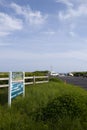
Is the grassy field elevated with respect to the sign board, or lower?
lower

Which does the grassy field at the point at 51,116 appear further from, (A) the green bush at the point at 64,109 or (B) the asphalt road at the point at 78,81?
(B) the asphalt road at the point at 78,81

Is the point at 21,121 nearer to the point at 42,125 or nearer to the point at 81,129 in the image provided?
the point at 42,125

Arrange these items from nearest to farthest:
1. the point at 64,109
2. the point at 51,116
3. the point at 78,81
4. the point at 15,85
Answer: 1. the point at 51,116
2. the point at 64,109
3. the point at 15,85
4. the point at 78,81

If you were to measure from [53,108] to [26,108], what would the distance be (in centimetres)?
211

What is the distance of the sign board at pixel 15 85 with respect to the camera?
16250mm

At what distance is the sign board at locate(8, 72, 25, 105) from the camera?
16.2 metres

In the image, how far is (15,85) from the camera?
17500 mm

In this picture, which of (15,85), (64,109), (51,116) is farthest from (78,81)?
(51,116)

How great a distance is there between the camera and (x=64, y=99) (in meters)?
13.0

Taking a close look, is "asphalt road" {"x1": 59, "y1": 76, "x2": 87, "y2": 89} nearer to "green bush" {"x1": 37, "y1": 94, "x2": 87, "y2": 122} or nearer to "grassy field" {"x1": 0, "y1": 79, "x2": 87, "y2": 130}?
"grassy field" {"x1": 0, "y1": 79, "x2": 87, "y2": 130}

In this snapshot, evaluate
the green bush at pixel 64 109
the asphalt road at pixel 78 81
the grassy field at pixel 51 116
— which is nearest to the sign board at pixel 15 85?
the grassy field at pixel 51 116

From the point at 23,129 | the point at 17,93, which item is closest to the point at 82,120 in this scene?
the point at 23,129

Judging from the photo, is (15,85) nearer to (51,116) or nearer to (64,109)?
(64,109)

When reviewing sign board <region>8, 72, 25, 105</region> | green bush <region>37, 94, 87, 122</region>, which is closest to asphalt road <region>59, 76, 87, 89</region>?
sign board <region>8, 72, 25, 105</region>
